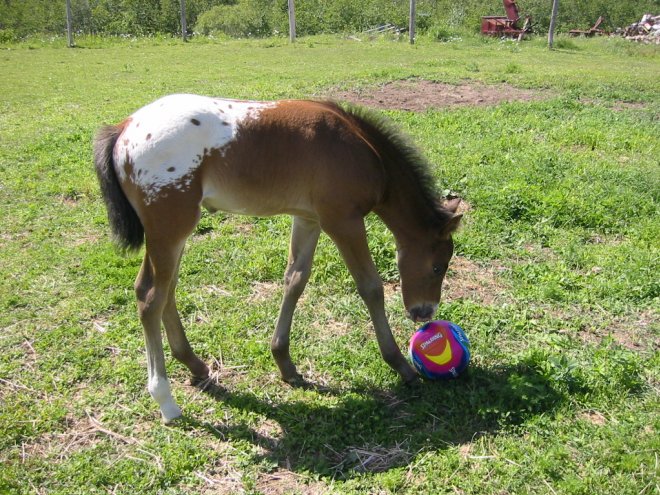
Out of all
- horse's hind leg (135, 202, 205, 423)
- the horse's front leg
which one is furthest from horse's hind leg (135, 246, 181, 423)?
the horse's front leg

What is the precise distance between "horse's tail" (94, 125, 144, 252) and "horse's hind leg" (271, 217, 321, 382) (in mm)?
1040

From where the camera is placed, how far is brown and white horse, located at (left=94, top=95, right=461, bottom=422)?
3363 mm

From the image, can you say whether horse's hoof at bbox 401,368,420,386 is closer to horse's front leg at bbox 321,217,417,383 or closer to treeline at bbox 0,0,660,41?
horse's front leg at bbox 321,217,417,383

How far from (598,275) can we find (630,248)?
0.59 metres

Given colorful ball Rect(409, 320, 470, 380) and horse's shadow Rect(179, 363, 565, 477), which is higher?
colorful ball Rect(409, 320, 470, 380)

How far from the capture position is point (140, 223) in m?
3.59

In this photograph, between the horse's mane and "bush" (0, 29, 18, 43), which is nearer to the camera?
the horse's mane

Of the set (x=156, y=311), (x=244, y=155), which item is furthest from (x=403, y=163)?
(x=156, y=311)

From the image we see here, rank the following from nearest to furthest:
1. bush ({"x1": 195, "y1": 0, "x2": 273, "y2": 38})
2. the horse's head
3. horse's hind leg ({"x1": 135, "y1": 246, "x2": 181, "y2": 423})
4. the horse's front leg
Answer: horse's hind leg ({"x1": 135, "y1": 246, "x2": 181, "y2": 423}) → the horse's front leg → the horse's head → bush ({"x1": 195, "y1": 0, "x2": 273, "y2": 38})

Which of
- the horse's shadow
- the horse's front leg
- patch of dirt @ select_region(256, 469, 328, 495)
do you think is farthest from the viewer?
the horse's front leg

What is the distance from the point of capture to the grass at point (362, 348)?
3180mm

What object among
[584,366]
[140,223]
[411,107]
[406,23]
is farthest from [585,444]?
[406,23]

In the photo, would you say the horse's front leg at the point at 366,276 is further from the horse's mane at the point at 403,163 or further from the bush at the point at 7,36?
the bush at the point at 7,36

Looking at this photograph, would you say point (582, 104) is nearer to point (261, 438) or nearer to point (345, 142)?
point (345, 142)
